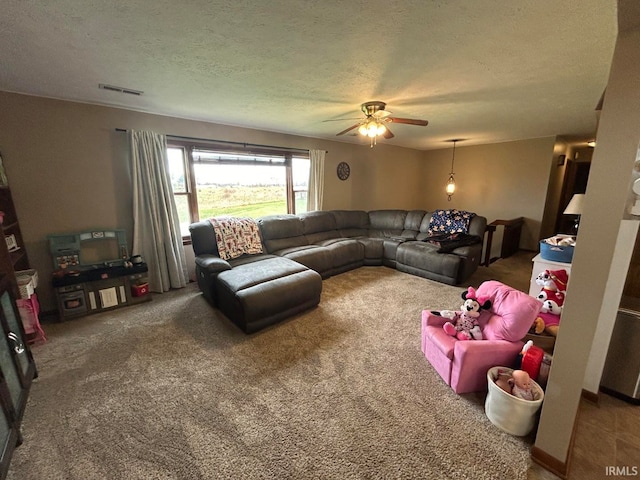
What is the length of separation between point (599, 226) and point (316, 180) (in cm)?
427

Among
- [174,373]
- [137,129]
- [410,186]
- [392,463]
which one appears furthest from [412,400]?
[410,186]

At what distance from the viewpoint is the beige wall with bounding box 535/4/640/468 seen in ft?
3.19

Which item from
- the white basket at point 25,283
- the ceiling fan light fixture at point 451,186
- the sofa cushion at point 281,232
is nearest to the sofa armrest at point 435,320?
the sofa cushion at point 281,232

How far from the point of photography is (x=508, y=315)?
70.6 inches

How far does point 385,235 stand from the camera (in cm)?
518

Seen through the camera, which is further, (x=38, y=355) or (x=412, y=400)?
(x=38, y=355)

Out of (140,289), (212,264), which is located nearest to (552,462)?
(212,264)

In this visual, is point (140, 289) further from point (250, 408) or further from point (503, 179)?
point (503, 179)

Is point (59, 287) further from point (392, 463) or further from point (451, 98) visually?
point (451, 98)

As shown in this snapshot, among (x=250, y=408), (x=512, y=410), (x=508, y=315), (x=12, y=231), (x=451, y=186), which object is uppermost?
(x=451, y=186)

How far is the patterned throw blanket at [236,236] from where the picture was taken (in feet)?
11.6

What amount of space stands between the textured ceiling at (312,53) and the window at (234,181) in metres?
0.81

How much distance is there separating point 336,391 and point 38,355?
8.45 ft

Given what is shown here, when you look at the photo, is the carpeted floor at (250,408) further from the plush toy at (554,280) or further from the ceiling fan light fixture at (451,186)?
the ceiling fan light fixture at (451,186)
